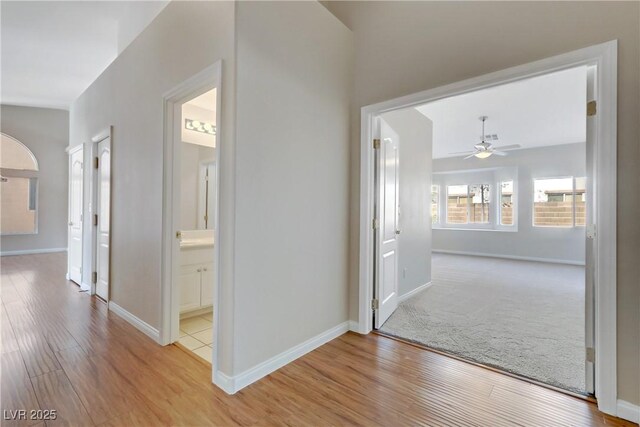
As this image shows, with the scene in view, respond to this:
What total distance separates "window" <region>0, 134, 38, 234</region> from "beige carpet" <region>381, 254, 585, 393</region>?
9.19 meters

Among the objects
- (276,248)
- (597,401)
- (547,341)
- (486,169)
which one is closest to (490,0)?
(276,248)

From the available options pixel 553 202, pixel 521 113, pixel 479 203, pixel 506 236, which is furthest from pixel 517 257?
pixel 521 113

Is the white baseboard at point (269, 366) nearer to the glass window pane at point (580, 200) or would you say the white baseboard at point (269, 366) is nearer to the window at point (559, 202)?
the window at point (559, 202)

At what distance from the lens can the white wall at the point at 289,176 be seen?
6.41 ft

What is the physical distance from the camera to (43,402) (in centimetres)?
173

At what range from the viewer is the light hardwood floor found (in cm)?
165

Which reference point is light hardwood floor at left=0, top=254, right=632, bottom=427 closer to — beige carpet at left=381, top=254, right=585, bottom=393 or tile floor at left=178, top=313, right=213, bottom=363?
tile floor at left=178, top=313, right=213, bottom=363

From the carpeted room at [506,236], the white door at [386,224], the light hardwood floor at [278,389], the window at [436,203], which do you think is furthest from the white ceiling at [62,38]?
the window at [436,203]

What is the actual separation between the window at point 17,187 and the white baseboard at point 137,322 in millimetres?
6350

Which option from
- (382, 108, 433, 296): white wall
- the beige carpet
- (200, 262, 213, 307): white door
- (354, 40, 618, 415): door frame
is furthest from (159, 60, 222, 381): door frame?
(354, 40, 618, 415): door frame

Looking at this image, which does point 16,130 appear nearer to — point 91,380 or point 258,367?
point 91,380

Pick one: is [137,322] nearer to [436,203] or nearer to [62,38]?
[62,38]

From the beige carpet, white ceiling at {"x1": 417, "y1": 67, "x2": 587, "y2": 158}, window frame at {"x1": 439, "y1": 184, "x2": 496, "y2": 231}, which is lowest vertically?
the beige carpet

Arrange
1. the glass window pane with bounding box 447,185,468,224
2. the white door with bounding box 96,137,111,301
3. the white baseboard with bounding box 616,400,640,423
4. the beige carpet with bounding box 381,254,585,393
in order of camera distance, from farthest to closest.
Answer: the glass window pane with bounding box 447,185,468,224 → the white door with bounding box 96,137,111,301 → the beige carpet with bounding box 381,254,585,393 → the white baseboard with bounding box 616,400,640,423
